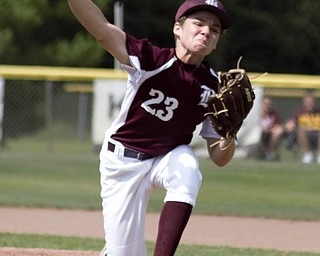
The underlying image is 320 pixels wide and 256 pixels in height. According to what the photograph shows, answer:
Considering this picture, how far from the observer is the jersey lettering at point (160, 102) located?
461cm

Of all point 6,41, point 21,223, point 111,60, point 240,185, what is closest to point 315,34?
point 111,60

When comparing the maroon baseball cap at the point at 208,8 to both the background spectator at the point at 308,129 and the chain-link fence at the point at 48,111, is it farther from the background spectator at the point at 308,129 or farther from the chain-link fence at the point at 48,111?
the chain-link fence at the point at 48,111

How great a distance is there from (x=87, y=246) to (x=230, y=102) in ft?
9.85

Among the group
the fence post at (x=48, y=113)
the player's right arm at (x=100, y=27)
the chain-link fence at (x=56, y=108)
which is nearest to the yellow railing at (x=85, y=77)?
the chain-link fence at (x=56, y=108)

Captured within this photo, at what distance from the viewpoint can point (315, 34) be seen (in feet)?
101

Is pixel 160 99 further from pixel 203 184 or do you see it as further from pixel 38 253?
pixel 203 184

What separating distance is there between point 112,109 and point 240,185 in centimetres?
328

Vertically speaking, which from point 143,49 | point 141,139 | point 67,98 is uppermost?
point 143,49

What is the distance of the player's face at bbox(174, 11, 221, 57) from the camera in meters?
4.55

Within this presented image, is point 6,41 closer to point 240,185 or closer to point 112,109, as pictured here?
point 112,109

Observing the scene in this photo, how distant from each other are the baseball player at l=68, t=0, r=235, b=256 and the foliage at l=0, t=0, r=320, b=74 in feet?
59.2

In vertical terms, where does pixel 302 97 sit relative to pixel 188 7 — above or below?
below

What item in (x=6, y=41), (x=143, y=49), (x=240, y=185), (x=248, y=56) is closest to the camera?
(x=143, y=49)

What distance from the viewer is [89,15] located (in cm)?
442
